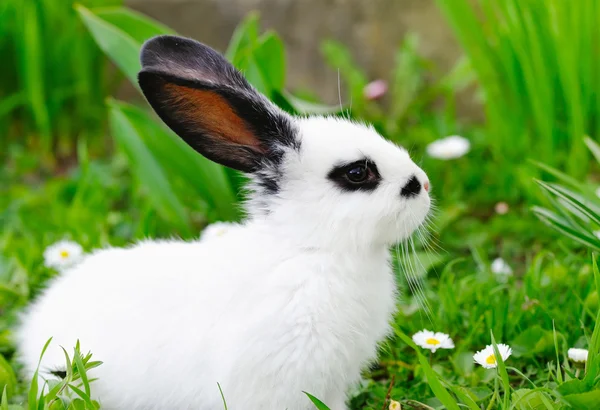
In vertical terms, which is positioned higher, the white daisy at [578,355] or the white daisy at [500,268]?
the white daisy at [500,268]

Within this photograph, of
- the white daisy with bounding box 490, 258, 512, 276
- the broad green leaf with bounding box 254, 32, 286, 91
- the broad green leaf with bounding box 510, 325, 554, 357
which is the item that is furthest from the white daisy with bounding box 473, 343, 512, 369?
the broad green leaf with bounding box 254, 32, 286, 91

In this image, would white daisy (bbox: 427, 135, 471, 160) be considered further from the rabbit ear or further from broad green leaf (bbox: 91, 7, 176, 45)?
the rabbit ear

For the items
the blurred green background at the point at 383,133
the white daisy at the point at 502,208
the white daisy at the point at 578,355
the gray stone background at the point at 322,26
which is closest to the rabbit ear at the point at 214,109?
the blurred green background at the point at 383,133

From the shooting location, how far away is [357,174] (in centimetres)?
186

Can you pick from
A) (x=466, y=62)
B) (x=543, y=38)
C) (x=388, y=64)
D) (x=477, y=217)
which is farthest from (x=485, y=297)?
(x=388, y=64)

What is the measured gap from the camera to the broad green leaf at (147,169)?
3027mm

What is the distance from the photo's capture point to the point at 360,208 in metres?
1.85

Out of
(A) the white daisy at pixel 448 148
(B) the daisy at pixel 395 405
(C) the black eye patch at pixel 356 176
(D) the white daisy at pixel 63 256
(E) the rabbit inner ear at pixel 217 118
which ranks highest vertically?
(A) the white daisy at pixel 448 148

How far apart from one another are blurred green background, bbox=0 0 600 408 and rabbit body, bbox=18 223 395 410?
0.76ft

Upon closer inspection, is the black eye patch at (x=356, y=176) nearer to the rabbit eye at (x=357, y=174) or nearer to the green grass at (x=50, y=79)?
the rabbit eye at (x=357, y=174)

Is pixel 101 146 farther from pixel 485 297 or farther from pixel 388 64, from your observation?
pixel 485 297

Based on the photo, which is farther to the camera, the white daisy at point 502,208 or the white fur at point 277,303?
the white daisy at point 502,208

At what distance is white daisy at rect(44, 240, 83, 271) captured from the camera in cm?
272

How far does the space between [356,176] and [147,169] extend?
140cm
